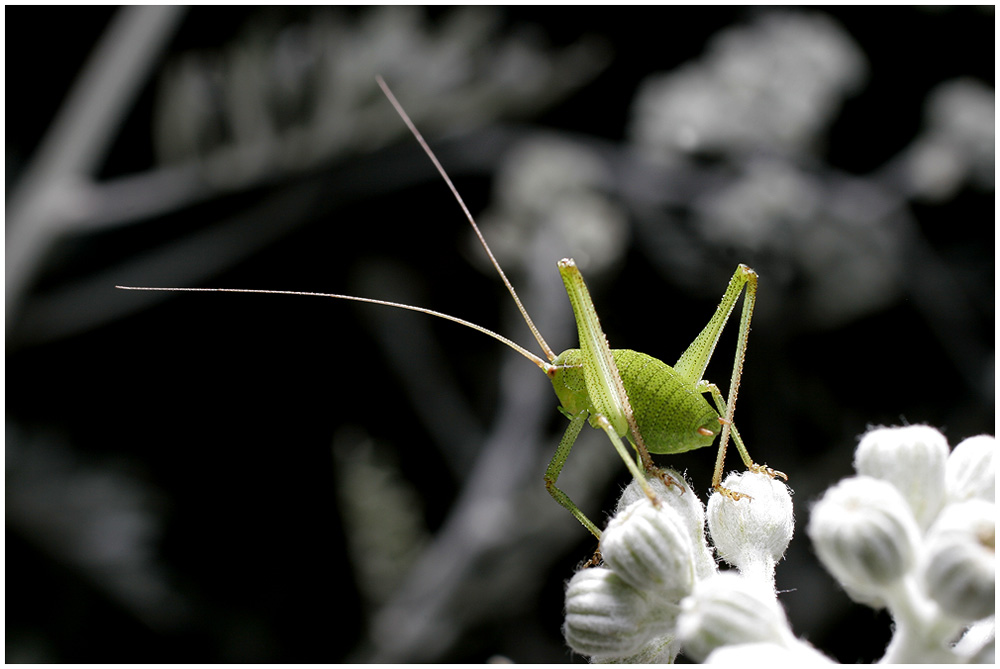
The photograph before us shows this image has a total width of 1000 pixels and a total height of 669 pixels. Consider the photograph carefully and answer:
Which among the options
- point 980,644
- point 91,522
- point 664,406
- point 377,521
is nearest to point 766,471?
point 664,406

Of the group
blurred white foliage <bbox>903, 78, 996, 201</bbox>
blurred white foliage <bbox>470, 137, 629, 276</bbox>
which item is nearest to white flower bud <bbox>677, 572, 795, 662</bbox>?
blurred white foliage <bbox>470, 137, 629, 276</bbox>

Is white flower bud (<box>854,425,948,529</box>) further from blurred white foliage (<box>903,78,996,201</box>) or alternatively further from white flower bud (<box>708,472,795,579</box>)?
blurred white foliage (<box>903,78,996,201</box>)

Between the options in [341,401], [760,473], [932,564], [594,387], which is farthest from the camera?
[341,401]

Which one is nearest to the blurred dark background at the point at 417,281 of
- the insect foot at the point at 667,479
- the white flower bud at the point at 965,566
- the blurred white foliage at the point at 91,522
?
the blurred white foliage at the point at 91,522

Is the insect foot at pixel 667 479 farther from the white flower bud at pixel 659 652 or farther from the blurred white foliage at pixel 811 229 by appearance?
the blurred white foliage at pixel 811 229

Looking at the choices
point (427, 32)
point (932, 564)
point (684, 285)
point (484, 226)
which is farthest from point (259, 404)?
point (932, 564)

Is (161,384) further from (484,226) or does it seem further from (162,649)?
(484,226)
